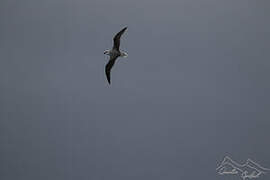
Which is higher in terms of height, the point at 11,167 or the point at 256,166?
the point at 256,166

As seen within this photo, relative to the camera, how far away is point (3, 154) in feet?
39.4

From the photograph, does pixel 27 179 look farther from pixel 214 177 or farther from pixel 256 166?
pixel 256 166

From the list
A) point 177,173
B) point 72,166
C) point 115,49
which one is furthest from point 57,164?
point 115,49

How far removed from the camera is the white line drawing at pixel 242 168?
11.8 meters

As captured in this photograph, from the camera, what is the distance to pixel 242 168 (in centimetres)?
1217

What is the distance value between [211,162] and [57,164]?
434cm

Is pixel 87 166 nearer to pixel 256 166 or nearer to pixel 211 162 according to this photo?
pixel 211 162

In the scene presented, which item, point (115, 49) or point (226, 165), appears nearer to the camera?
point (115, 49)

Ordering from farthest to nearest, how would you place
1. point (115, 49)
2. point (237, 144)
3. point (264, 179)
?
point (237, 144) → point (264, 179) → point (115, 49)

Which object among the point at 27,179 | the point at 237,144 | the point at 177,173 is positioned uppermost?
Answer: the point at 237,144

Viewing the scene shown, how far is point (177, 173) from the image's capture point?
1227 cm

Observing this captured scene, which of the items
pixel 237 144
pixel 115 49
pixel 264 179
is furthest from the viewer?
pixel 237 144

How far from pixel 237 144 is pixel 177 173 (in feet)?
6.55

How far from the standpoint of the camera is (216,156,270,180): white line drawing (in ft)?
38.6
